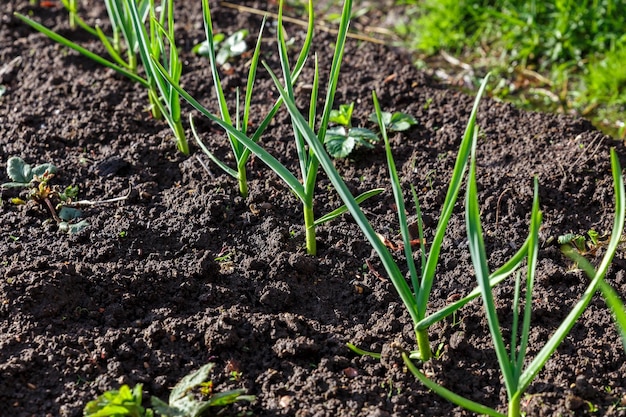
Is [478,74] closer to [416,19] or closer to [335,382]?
[416,19]

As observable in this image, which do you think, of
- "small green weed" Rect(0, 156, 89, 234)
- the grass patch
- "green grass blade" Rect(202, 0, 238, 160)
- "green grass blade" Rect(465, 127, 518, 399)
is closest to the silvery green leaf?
"small green weed" Rect(0, 156, 89, 234)

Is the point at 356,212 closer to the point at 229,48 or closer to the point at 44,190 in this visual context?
the point at 44,190

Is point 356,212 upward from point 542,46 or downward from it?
upward

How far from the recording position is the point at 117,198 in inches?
92.8

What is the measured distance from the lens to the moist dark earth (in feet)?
5.89

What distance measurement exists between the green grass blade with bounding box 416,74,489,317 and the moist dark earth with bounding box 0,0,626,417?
10.6 inches

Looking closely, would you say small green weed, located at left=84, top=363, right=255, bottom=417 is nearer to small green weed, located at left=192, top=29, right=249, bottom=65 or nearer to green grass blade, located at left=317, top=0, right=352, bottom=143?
green grass blade, located at left=317, top=0, right=352, bottom=143

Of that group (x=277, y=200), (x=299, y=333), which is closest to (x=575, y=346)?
(x=299, y=333)

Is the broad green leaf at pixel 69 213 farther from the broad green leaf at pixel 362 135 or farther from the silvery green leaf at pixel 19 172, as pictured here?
the broad green leaf at pixel 362 135

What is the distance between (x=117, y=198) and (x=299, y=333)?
802mm

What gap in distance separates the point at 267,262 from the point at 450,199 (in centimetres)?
73

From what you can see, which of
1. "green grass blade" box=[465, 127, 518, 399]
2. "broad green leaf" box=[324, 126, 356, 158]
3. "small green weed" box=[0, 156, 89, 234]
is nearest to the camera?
"green grass blade" box=[465, 127, 518, 399]

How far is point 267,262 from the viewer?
2.14 meters

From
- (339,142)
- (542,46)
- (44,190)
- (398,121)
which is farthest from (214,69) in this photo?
(542,46)
